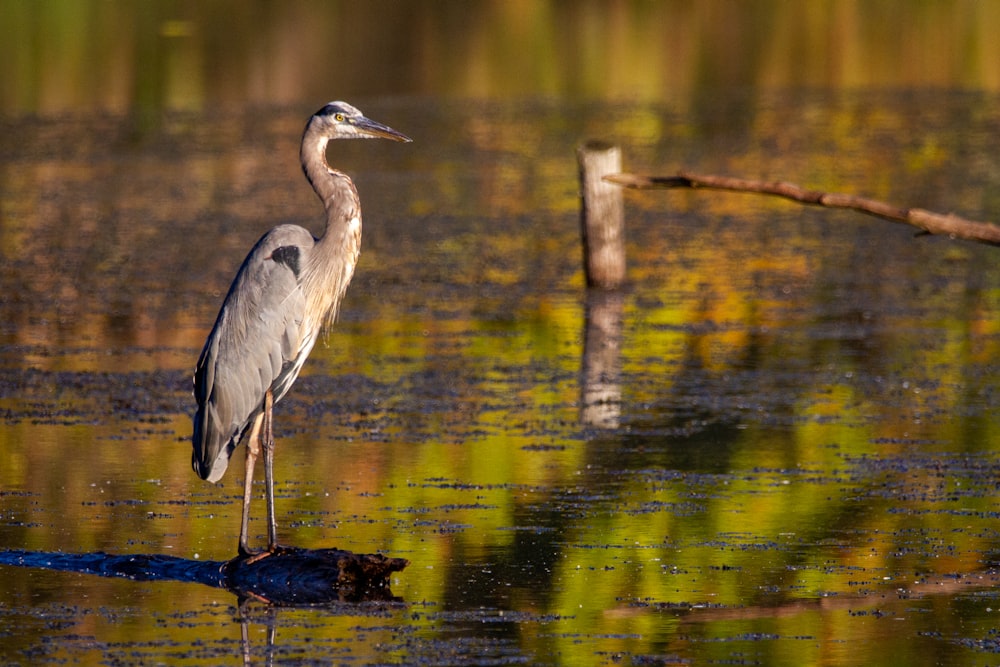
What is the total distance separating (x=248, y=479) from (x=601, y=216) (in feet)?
27.2

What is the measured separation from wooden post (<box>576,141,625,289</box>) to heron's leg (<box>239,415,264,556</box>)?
7606mm

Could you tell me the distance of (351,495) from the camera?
9.75 meters

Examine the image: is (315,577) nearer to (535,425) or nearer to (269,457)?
(269,457)

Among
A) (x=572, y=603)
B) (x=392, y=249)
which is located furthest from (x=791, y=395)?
(x=392, y=249)

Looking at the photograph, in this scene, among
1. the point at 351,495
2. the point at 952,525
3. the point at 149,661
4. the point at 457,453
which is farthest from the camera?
the point at 457,453

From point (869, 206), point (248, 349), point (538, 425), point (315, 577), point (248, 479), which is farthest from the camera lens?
point (538, 425)

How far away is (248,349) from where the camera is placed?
8.62m

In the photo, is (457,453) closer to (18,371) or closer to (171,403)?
(171,403)

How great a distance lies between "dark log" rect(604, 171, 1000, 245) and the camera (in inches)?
276

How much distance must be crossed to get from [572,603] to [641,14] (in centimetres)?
3933

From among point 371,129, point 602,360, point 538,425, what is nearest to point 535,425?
point 538,425

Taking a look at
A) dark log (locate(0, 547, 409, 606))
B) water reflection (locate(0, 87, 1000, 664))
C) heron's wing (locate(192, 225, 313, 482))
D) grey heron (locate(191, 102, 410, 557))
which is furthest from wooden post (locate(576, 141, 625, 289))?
dark log (locate(0, 547, 409, 606))

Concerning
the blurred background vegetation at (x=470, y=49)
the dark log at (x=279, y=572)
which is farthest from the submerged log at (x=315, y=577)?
the blurred background vegetation at (x=470, y=49)

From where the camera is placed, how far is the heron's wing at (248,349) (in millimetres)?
8586
